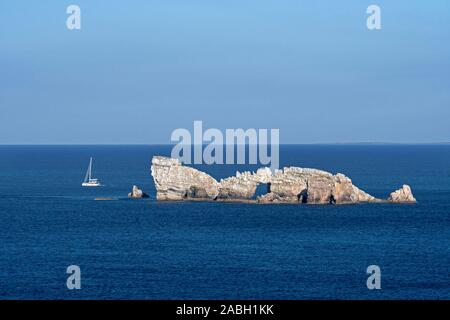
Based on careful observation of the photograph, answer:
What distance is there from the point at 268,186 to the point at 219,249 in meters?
41.4

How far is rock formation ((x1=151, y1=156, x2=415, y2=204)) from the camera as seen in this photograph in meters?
122

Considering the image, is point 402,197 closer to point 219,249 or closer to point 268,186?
point 268,186

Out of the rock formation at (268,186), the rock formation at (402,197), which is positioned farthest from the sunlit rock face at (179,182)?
the rock formation at (402,197)

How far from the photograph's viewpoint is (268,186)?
12681 centimetres

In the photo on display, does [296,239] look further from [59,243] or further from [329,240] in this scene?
[59,243]

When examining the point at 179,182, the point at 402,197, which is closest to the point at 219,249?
the point at 179,182

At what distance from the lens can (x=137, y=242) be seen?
9150 centimetres

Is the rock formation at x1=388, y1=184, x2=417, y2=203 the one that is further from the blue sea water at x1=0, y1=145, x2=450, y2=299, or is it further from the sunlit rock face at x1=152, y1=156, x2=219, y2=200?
the sunlit rock face at x1=152, y1=156, x2=219, y2=200

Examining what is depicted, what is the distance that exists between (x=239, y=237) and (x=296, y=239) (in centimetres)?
617

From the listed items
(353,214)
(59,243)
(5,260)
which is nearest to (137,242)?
(59,243)

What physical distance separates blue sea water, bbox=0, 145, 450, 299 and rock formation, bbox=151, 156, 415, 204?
9.35 ft

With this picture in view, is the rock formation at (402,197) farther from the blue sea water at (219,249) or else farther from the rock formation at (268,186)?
the blue sea water at (219,249)

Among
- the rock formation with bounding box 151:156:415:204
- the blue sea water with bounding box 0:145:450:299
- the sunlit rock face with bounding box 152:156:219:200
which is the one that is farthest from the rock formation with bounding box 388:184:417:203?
the sunlit rock face with bounding box 152:156:219:200

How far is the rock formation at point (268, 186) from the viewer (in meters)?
122
